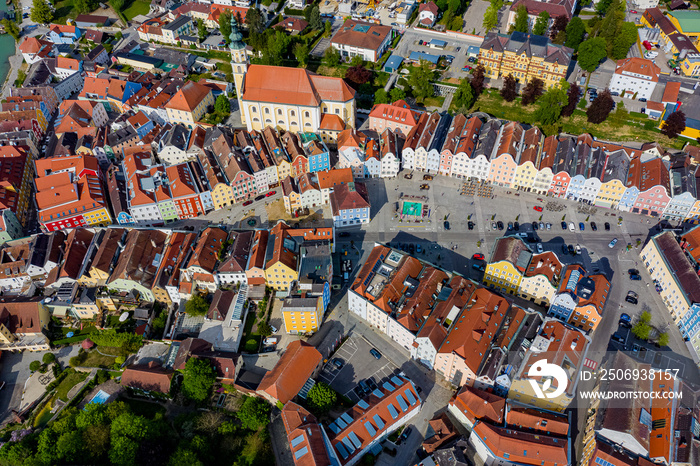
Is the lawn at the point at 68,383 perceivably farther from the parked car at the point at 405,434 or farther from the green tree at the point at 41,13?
the green tree at the point at 41,13

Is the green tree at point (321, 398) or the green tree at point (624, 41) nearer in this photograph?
the green tree at point (321, 398)

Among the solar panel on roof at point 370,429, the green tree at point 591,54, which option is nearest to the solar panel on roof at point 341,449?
the solar panel on roof at point 370,429

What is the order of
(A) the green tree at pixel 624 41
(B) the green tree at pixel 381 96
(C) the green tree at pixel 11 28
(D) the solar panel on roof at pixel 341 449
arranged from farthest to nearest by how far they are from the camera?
(C) the green tree at pixel 11 28 → (A) the green tree at pixel 624 41 → (B) the green tree at pixel 381 96 → (D) the solar panel on roof at pixel 341 449

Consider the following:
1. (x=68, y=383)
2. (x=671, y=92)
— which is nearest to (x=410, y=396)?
(x=68, y=383)

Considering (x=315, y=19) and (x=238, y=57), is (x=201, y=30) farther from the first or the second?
(x=238, y=57)

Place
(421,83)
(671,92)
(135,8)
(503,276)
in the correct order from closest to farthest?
(503,276) → (671,92) → (421,83) → (135,8)

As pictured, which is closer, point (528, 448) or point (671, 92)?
point (528, 448)
